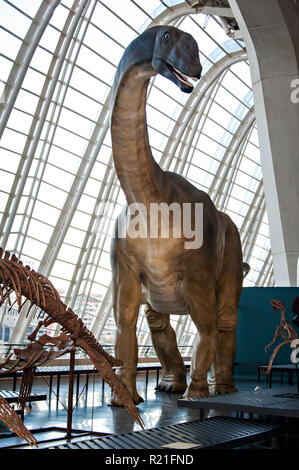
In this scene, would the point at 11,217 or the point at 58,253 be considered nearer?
the point at 11,217

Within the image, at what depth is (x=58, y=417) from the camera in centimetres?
604

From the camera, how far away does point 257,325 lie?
1309cm

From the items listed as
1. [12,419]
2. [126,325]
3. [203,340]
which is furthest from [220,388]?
[12,419]

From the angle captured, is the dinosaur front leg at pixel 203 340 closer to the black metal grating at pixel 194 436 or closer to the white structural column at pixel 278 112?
the black metal grating at pixel 194 436

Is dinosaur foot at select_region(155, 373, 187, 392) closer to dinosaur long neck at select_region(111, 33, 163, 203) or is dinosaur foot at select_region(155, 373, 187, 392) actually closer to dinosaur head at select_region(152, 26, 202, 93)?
dinosaur long neck at select_region(111, 33, 163, 203)

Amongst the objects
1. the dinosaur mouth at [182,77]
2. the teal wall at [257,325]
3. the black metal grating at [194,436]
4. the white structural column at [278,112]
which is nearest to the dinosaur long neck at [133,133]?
the dinosaur mouth at [182,77]

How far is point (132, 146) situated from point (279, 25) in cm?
738

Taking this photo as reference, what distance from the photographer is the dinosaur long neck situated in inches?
222

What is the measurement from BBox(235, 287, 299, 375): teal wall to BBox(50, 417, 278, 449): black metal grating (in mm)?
7435

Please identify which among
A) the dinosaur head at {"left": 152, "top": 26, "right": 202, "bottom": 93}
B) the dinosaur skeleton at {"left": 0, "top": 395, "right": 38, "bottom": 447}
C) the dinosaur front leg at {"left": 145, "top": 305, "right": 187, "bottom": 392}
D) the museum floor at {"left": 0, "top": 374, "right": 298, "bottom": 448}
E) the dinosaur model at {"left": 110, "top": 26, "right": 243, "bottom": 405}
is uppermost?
the dinosaur head at {"left": 152, "top": 26, "right": 202, "bottom": 93}

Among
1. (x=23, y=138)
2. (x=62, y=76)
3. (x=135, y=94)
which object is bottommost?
(x=135, y=94)

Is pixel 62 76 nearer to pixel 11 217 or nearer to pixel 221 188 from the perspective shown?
pixel 11 217

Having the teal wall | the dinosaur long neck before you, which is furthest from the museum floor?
the teal wall
